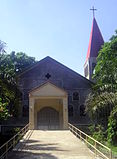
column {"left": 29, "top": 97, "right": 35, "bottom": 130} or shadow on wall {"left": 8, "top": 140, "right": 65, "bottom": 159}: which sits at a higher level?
column {"left": 29, "top": 97, "right": 35, "bottom": 130}

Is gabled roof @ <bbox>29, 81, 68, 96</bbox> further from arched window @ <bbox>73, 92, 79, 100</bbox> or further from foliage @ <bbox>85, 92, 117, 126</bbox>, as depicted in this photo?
foliage @ <bbox>85, 92, 117, 126</bbox>

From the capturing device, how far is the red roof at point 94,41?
43844mm

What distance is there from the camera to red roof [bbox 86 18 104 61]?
144 feet

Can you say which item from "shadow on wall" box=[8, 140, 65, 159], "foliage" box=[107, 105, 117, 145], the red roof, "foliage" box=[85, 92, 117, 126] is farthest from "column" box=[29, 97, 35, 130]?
the red roof

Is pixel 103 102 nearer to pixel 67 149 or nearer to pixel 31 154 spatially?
pixel 67 149

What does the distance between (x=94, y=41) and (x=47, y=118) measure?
56.9 feet

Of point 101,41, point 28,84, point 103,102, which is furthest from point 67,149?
point 101,41

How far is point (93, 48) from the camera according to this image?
4441 cm

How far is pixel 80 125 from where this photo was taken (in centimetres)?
3369

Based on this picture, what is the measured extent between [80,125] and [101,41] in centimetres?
1743

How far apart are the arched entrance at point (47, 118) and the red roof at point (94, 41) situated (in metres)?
13.1

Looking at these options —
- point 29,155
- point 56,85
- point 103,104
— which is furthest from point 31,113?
point 29,155

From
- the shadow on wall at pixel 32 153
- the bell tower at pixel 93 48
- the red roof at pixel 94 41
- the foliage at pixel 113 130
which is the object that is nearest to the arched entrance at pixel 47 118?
the bell tower at pixel 93 48

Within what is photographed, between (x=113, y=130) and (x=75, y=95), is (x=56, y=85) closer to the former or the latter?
(x=75, y=95)
